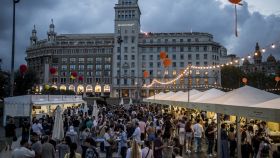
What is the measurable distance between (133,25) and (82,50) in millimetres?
19652

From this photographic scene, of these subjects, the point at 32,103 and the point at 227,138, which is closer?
the point at 227,138

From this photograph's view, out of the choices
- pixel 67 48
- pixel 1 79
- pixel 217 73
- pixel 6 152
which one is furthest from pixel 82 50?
pixel 6 152

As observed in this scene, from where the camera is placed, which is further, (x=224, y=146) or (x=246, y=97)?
(x=224, y=146)

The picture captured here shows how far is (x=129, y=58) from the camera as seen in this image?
10512cm

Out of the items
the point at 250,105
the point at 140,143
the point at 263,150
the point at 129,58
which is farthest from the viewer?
the point at 129,58

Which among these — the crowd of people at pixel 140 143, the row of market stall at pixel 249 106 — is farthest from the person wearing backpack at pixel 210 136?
the row of market stall at pixel 249 106

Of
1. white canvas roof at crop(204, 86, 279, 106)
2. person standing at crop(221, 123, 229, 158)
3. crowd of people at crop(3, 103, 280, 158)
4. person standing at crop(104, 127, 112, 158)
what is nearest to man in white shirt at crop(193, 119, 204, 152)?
crowd of people at crop(3, 103, 280, 158)

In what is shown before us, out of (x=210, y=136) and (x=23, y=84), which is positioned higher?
(x=23, y=84)

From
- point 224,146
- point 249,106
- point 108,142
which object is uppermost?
point 249,106

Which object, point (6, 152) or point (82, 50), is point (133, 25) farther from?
point (6, 152)

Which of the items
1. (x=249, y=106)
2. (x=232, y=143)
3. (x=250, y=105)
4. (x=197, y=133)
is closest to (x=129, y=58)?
(x=197, y=133)

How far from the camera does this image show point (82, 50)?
109 metres

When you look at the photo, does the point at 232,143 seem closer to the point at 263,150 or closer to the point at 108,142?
the point at 263,150

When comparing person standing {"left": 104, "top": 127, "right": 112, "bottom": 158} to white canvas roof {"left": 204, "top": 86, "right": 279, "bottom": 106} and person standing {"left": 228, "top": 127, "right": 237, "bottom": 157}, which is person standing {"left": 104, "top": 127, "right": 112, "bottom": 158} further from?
person standing {"left": 228, "top": 127, "right": 237, "bottom": 157}
